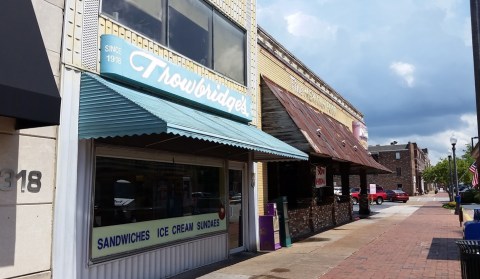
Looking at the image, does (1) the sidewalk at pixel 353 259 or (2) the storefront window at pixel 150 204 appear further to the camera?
(1) the sidewalk at pixel 353 259

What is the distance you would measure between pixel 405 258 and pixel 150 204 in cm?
618

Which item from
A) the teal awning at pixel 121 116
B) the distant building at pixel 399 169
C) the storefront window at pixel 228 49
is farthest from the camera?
the distant building at pixel 399 169

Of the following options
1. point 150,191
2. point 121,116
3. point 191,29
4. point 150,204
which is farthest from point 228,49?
point 121,116

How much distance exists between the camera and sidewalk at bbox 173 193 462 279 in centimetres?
874

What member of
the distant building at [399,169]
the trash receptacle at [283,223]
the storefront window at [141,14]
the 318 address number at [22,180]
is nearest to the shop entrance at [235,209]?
the trash receptacle at [283,223]

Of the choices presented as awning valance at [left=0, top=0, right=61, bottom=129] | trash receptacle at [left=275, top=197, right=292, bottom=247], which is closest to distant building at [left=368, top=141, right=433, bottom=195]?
trash receptacle at [left=275, top=197, right=292, bottom=247]

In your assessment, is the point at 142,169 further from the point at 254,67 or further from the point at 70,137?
the point at 254,67

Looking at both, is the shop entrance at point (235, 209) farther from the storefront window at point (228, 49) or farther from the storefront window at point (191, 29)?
the storefront window at point (191, 29)

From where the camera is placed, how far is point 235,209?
37.5ft

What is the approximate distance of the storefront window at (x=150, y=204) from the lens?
7083mm

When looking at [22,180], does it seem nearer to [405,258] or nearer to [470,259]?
[470,259]

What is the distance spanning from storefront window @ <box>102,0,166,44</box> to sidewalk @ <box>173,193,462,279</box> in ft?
15.4

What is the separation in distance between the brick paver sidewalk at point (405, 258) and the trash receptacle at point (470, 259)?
10.6 ft

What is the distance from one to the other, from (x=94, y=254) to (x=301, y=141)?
301 inches
